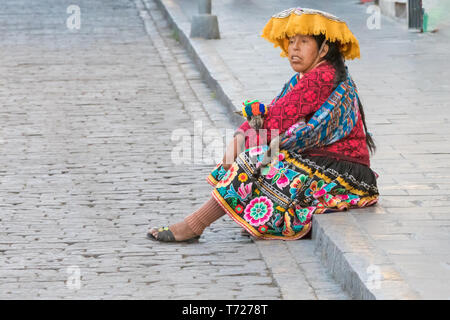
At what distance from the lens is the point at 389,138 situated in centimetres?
741

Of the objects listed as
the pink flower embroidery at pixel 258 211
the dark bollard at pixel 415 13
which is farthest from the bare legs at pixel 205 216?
the dark bollard at pixel 415 13

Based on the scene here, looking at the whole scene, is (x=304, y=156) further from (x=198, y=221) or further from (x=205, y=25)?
(x=205, y=25)

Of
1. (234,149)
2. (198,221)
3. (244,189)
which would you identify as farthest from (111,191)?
(244,189)

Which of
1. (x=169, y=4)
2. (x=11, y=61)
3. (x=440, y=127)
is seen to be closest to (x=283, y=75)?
(x=440, y=127)

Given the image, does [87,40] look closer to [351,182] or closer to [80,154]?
[80,154]

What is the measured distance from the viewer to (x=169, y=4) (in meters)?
17.5

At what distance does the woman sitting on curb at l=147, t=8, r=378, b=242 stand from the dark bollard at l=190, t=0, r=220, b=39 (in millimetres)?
7849

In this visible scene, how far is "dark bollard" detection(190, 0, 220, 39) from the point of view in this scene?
13.3m

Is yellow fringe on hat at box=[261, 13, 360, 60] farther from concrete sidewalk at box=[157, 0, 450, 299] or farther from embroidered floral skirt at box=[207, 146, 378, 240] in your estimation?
concrete sidewalk at box=[157, 0, 450, 299]

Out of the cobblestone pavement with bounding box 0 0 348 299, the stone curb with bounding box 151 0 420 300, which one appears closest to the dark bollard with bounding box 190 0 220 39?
the cobblestone pavement with bounding box 0 0 348 299

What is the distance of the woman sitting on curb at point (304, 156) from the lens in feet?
17.7

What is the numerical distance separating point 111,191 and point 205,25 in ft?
22.8

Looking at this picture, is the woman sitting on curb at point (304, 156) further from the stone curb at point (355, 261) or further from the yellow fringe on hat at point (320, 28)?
the stone curb at point (355, 261)

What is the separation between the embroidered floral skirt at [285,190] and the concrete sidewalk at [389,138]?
0.10 metres
